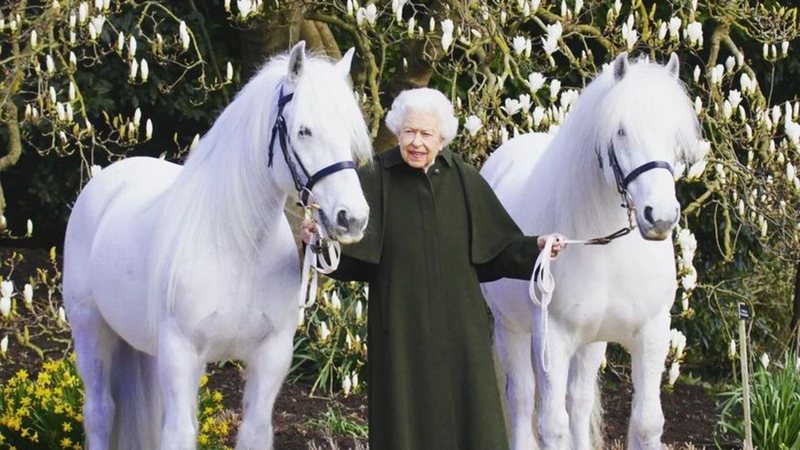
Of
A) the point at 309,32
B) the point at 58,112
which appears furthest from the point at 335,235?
the point at 309,32

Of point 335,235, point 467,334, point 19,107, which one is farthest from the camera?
point 19,107

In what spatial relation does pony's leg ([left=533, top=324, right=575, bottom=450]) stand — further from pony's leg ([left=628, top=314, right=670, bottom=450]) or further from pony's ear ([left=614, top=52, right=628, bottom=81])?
pony's ear ([left=614, top=52, right=628, bottom=81])

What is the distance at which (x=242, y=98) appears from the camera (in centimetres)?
500

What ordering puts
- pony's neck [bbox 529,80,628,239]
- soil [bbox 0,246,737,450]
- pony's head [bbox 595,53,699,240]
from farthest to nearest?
1. soil [bbox 0,246,737,450]
2. pony's neck [bbox 529,80,628,239]
3. pony's head [bbox 595,53,699,240]

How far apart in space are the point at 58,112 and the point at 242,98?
7.19ft

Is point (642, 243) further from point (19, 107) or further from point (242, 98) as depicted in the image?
point (19, 107)

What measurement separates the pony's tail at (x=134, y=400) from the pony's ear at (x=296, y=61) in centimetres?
183

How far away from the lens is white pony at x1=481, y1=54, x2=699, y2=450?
16.0 ft

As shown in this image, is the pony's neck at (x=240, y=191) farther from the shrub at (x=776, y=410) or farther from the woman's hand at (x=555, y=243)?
the shrub at (x=776, y=410)

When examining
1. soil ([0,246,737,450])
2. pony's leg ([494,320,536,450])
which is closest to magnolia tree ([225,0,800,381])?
soil ([0,246,737,450])

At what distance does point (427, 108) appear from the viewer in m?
4.79

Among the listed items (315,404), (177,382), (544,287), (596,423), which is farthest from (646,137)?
(315,404)

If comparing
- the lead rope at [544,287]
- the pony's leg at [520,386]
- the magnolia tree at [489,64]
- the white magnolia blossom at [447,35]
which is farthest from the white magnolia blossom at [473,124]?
the lead rope at [544,287]

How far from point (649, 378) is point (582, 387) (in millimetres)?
784
